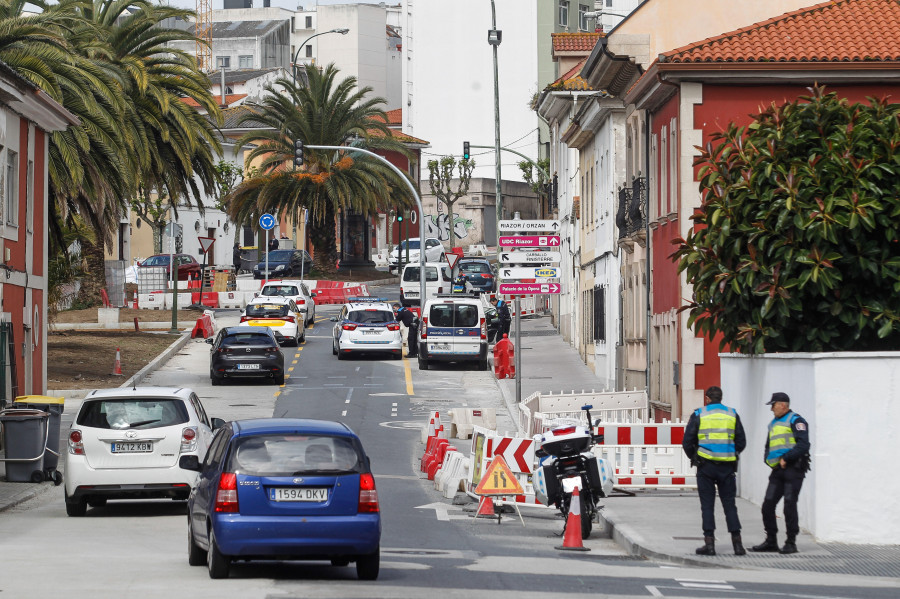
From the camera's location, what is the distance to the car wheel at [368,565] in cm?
1288

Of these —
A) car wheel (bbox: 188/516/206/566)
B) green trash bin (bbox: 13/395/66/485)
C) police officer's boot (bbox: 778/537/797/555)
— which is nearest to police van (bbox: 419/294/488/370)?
green trash bin (bbox: 13/395/66/485)

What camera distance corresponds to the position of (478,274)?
66812 millimetres

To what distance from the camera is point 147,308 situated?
200 ft

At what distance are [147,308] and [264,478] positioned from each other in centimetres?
4938

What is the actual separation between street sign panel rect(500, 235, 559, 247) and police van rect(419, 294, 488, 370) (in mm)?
12836

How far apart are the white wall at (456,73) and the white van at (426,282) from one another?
3899 cm

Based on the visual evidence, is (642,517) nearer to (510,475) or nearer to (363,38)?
(510,475)

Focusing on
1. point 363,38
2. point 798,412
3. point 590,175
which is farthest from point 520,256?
point 363,38

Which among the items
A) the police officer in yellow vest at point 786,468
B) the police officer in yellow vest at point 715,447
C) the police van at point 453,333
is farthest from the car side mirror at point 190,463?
the police van at point 453,333

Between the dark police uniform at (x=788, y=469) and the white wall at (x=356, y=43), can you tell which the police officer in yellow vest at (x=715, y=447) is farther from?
the white wall at (x=356, y=43)

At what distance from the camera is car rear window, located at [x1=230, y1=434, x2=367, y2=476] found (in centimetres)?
1286

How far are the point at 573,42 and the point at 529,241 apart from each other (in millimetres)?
27495

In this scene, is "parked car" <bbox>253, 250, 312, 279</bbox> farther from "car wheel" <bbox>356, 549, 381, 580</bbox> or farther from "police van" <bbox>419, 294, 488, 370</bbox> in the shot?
"car wheel" <bbox>356, 549, 381, 580</bbox>

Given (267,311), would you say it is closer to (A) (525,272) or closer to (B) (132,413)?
(A) (525,272)
